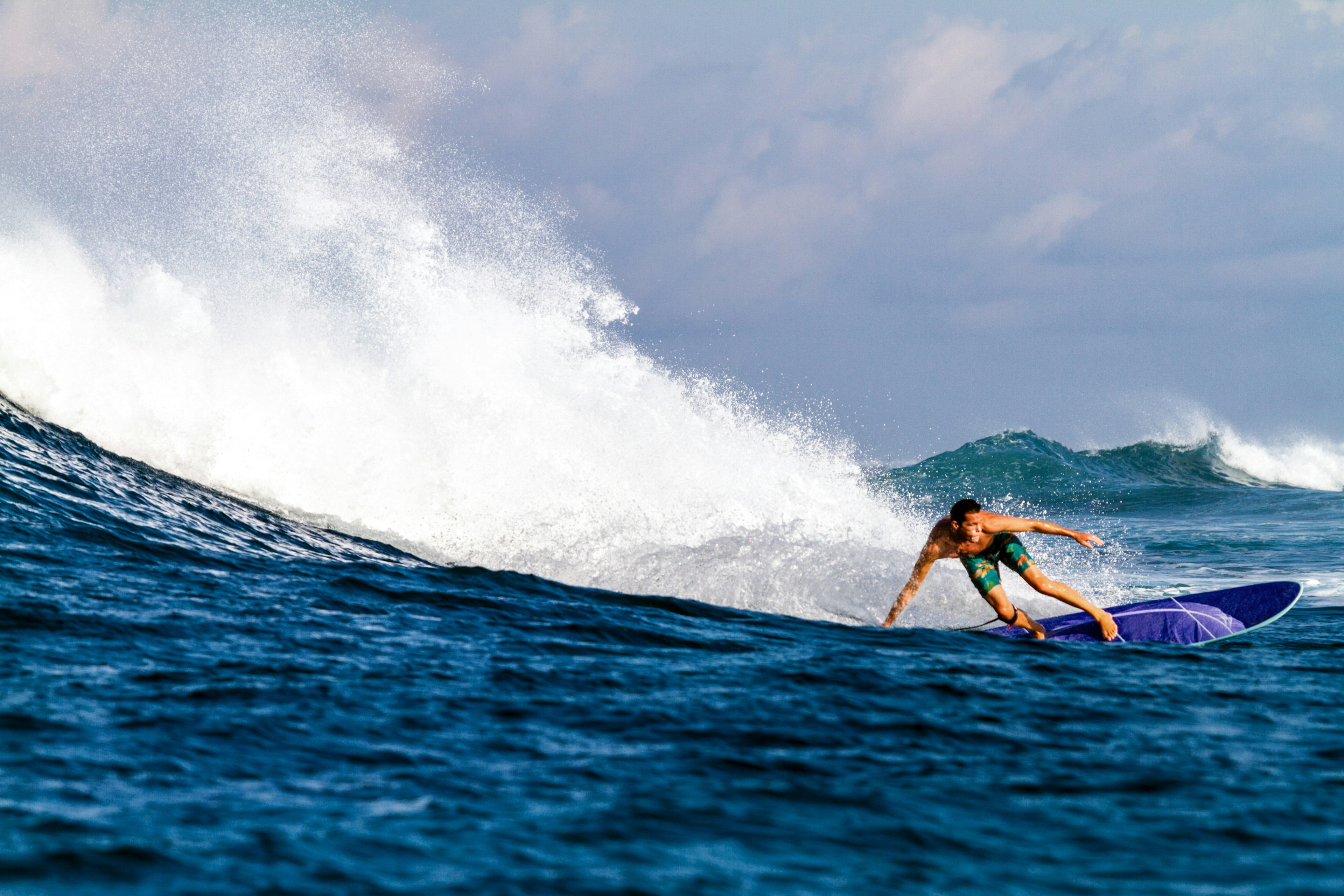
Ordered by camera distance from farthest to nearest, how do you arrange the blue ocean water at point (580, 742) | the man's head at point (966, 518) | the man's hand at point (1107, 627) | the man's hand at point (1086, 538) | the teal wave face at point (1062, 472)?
the teal wave face at point (1062, 472) < the man's head at point (966, 518) < the man's hand at point (1107, 627) < the man's hand at point (1086, 538) < the blue ocean water at point (580, 742)

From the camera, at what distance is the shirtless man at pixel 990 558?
9.00 m

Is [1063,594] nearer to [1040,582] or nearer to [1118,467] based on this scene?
[1040,582]

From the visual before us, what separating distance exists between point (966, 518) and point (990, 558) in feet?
2.20

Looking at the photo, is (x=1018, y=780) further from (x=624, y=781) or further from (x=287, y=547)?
(x=287, y=547)

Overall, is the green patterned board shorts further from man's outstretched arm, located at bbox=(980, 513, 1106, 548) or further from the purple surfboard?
the purple surfboard

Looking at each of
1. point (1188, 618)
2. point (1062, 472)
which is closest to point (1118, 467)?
point (1062, 472)

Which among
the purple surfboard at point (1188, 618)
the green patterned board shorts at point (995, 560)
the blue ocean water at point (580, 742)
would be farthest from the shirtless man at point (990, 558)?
the blue ocean water at point (580, 742)

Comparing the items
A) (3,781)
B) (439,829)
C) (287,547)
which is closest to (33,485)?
(287,547)

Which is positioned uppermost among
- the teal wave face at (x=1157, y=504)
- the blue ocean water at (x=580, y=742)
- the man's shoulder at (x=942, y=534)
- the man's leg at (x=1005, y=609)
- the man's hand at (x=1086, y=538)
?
the teal wave face at (x=1157, y=504)

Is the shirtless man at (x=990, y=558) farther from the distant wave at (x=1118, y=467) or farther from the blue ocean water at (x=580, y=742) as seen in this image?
the distant wave at (x=1118, y=467)

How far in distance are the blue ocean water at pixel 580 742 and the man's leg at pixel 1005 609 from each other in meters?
0.82

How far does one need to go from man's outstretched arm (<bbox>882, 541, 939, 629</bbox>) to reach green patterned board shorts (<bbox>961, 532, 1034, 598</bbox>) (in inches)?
14.0

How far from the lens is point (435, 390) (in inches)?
541

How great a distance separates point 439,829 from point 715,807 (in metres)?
1.08
